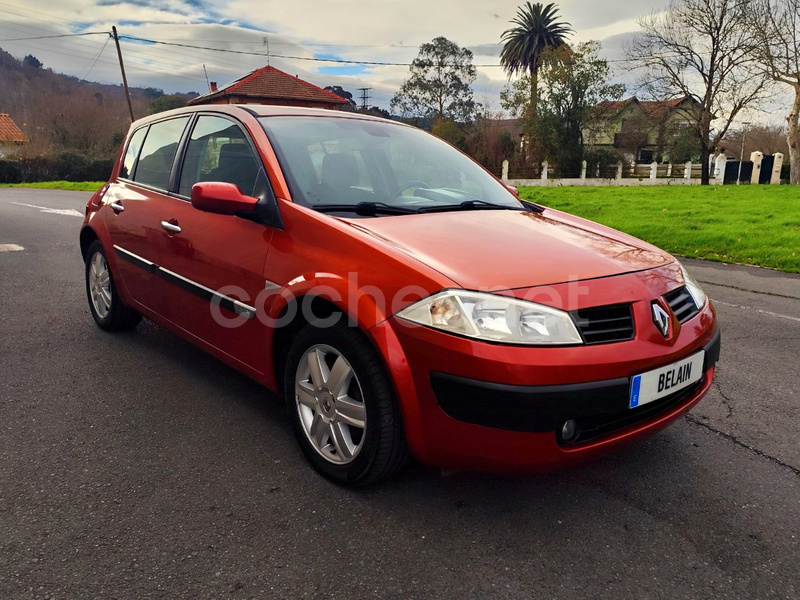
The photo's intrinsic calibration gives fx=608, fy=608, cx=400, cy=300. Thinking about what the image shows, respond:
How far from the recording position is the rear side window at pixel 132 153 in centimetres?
435

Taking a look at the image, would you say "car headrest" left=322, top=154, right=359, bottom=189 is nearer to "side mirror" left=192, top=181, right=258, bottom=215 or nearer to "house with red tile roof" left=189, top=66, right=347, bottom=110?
"side mirror" left=192, top=181, right=258, bottom=215

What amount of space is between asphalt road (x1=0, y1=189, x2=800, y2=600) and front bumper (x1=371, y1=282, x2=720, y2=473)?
0.32 metres

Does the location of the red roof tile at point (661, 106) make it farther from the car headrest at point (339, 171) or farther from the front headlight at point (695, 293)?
the car headrest at point (339, 171)

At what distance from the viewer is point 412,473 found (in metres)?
2.70

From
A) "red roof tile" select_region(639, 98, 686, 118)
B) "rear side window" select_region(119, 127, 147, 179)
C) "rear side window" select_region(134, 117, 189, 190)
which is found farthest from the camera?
"red roof tile" select_region(639, 98, 686, 118)

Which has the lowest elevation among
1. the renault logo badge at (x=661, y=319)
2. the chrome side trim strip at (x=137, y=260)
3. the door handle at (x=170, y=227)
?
the chrome side trim strip at (x=137, y=260)

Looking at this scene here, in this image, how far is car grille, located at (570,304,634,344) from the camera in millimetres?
2174

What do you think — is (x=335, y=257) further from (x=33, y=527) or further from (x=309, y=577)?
(x=33, y=527)

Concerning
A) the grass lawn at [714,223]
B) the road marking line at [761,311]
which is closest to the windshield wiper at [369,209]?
the road marking line at [761,311]

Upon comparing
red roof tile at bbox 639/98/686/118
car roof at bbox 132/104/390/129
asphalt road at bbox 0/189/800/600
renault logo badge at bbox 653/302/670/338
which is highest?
red roof tile at bbox 639/98/686/118

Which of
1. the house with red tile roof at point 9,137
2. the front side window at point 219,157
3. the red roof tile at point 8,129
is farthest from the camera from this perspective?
the red roof tile at point 8,129

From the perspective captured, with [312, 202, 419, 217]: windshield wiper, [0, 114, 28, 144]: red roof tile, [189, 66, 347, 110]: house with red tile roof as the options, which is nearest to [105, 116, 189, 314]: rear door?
[312, 202, 419, 217]: windshield wiper

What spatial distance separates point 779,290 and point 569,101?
→ 40630 millimetres

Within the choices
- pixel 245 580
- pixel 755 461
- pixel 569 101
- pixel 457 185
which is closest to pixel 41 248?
pixel 457 185
